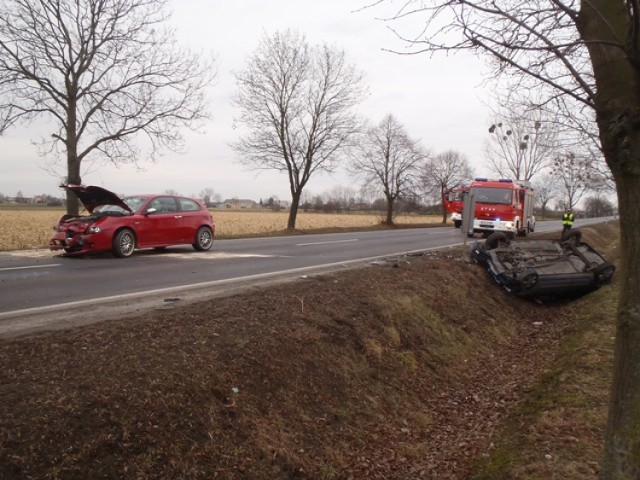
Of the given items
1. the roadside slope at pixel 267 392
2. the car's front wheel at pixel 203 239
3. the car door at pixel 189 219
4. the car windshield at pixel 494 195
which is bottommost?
the roadside slope at pixel 267 392

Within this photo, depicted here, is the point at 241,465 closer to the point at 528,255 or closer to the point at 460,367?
the point at 460,367

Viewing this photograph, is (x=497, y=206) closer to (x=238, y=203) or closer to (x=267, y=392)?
(x=267, y=392)

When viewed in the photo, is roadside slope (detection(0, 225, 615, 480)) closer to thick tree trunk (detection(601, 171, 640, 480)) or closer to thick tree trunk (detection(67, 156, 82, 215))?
thick tree trunk (detection(601, 171, 640, 480))

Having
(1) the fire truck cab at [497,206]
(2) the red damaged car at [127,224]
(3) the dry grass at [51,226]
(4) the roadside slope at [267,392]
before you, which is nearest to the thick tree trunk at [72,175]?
(3) the dry grass at [51,226]

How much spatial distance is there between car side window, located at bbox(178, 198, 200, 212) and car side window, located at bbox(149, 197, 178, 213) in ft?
0.76

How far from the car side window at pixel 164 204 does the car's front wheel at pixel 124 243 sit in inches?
41.2

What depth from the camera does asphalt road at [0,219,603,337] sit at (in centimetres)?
601

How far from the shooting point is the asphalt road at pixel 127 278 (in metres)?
6.01

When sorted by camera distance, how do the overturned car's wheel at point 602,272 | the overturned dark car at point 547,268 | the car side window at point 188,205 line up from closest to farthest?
the overturned dark car at point 547,268
the overturned car's wheel at point 602,272
the car side window at point 188,205

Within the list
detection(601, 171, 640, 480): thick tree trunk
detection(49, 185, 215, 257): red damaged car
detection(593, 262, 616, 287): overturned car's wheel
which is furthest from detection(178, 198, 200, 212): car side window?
detection(601, 171, 640, 480): thick tree trunk

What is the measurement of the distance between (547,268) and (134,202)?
10021mm

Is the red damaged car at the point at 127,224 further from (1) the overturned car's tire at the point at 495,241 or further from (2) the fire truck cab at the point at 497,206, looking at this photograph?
(2) the fire truck cab at the point at 497,206

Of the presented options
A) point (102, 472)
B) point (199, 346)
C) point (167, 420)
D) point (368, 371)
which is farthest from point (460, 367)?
point (102, 472)

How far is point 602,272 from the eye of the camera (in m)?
10.5
